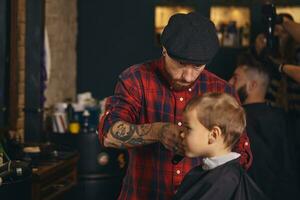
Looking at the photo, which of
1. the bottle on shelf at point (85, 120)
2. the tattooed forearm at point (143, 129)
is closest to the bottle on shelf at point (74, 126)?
the bottle on shelf at point (85, 120)

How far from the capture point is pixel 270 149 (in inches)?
153

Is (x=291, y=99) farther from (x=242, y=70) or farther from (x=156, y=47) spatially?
(x=156, y=47)

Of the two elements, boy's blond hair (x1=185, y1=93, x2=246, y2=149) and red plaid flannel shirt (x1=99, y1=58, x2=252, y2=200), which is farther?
red plaid flannel shirt (x1=99, y1=58, x2=252, y2=200)

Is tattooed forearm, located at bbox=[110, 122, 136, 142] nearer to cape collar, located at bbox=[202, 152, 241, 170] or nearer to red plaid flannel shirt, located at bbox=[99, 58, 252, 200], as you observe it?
red plaid flannel shirt, located at bbox=[99, 58, 252, 200]

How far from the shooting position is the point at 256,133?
12.9 feet

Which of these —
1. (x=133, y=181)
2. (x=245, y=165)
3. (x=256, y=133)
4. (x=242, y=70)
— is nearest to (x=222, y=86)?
(x=245, y=165)

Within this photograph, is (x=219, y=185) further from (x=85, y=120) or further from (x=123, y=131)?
(x=85, y=120)

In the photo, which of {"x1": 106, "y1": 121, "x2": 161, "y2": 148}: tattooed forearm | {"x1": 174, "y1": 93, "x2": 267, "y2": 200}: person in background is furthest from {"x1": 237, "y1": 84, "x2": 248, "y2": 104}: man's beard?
{"x1": 106, "y1": 121, "x2": 161, "y2": 148}: tattooed forearm

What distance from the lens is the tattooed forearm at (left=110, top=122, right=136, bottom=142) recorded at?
2.26 m

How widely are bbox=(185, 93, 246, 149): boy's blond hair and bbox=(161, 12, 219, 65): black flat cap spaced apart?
135 mm

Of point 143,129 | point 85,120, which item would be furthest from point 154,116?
point 85,120

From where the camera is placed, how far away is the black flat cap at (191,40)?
2.23m

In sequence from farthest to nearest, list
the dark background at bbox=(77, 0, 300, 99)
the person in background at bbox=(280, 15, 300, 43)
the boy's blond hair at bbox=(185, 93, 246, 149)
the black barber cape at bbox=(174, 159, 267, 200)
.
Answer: the dark background at bbox=(77, 0, 300, 99) → the person in background at bbox=(280, 15, 300, 43) → the black barber cape at bbox=(174, 159, 267, 200) → the boy's blond hair at bbox=(185, 93, 246, 149)

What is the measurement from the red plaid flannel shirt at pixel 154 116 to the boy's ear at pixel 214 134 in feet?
0.70
